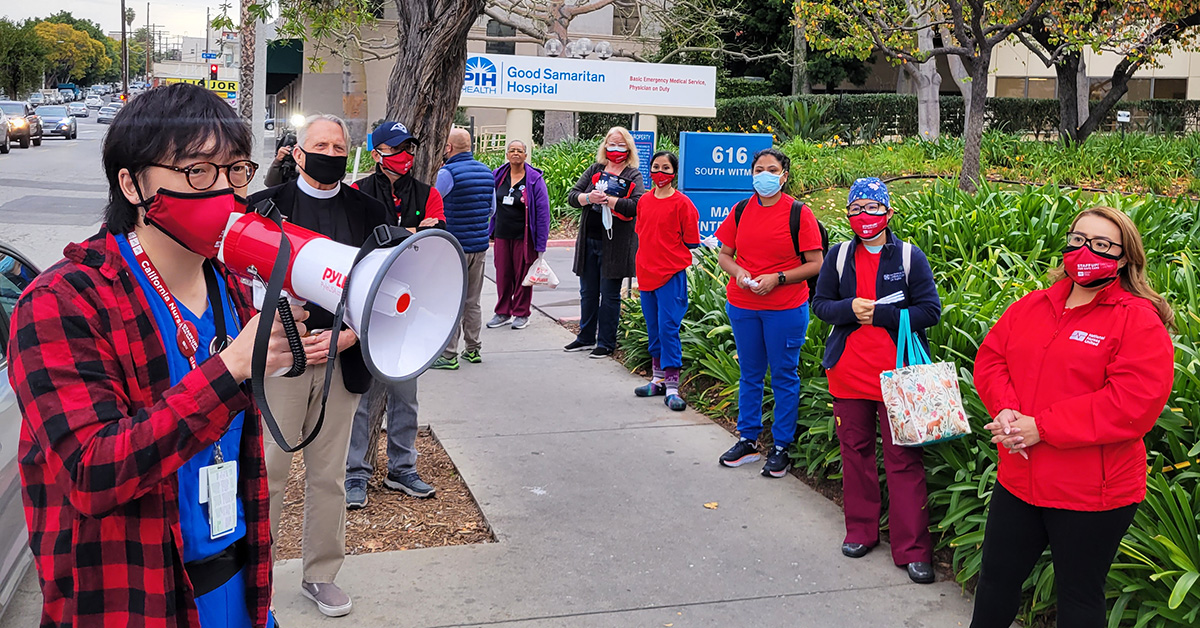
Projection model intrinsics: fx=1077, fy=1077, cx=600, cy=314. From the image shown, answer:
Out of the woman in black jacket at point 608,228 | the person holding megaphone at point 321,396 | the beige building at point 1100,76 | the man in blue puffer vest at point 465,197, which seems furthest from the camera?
the beige building at point 1100,76

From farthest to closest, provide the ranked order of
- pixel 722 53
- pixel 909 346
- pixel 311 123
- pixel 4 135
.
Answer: pixel 722 53
pixel 4 135
pixel 909 346
pixel 311 123

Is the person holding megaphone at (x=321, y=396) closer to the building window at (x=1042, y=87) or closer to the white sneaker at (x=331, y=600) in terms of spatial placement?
the white sneaker at (x=331, y=600)

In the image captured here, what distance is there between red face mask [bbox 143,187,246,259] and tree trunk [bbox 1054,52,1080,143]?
67.8 ft

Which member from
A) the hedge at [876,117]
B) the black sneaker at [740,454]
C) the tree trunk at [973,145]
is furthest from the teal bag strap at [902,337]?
the hedge at [876,117]

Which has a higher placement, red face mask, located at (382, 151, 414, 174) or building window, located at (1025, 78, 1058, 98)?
building window, located at (1025, 78, 1058, 98)

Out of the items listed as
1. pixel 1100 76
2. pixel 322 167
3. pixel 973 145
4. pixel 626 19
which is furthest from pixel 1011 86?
pixel 322 167

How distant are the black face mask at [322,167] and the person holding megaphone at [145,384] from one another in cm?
198

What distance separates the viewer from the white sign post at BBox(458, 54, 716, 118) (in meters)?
15.8

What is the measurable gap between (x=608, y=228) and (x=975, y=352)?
3.77 m

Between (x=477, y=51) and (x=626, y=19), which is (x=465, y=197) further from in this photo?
(x=626, y=19)

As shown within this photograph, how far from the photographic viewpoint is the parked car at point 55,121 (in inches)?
1729

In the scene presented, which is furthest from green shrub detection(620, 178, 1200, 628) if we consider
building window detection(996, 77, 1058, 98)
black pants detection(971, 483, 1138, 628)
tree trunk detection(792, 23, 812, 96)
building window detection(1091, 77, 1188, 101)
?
building window detection(996, 77, 1058, 98)

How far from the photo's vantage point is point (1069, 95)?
828 inches

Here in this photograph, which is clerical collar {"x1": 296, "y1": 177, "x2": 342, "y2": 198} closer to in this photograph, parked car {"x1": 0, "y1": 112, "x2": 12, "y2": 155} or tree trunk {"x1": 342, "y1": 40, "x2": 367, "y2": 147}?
parked car {"x1": 0, "y1": 112, "x2": 12, "y2": 155}
